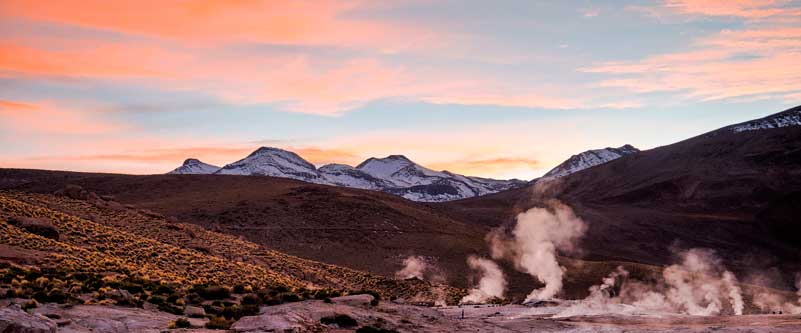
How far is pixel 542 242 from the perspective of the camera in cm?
10475

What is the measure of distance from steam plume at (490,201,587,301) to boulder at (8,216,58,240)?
3719 centimetres

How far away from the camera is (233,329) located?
2267 centimetres

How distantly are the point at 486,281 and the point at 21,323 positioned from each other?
59.3 meters

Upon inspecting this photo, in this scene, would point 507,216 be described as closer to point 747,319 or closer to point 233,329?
point 747,319

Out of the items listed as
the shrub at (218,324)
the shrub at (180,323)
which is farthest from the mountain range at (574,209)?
the shrub at (180,323)

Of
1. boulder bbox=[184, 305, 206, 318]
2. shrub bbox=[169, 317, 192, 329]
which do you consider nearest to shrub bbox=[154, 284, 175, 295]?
boulder bbox=[184, 305, 206, 318]

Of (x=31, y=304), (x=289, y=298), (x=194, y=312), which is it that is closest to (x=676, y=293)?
(x=289, y=298)

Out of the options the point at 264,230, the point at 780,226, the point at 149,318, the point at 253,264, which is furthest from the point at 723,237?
the point at 149,318

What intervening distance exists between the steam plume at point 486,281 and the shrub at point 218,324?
32.3 m

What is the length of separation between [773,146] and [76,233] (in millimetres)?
178724

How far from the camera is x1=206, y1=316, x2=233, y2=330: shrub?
22938mm

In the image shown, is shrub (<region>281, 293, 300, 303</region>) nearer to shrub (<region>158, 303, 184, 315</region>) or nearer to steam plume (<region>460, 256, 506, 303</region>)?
shrub (<region>158, 303, 184, 315</region>)

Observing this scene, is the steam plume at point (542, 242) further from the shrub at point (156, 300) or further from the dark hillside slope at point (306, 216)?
the shrub at point (156, 300)

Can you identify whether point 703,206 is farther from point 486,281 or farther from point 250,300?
point 250,300
